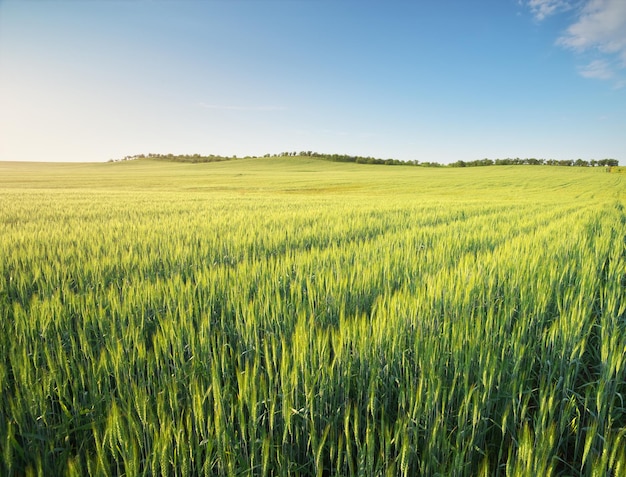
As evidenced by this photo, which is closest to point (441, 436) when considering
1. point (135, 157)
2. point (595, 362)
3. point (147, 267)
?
point (595, 362)

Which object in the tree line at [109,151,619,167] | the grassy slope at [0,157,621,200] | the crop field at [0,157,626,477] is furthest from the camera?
the tree line at [109,151,619,167]

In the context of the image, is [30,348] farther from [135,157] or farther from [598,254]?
[135,157]

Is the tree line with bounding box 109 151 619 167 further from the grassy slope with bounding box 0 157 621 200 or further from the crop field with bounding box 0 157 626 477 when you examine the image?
the crop field with bounding box 0 157 626 477

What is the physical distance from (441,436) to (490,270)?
2.22 meters

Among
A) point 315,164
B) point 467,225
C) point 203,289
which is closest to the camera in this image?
point 203,289

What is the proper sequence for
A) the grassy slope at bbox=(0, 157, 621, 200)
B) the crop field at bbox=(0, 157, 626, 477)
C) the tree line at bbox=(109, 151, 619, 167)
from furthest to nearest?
the tree line at bbox=(109, 151, 619, 167) < the grassy slope at bbox=(0, 157, 621, 200) < the crop field at bbox=(0, 157, 626, 477)

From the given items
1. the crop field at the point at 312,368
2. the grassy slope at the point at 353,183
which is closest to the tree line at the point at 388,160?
the grassy slope at the point at 353,183

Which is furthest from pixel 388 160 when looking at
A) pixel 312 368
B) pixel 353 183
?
pixel 312 368

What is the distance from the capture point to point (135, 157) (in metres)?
89.3

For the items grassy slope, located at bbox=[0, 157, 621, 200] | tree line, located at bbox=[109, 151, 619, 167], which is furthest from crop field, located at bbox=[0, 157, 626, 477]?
tree line, located at bbox=[109, 151, 619, 167]

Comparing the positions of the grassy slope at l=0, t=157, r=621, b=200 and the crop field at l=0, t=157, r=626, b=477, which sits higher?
the grassy slope at l=0, t=157, r=621, b=200

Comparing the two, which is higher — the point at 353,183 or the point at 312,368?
the point at 353,183

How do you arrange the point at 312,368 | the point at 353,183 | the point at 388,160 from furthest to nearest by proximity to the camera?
the point at 388,160
the point at 353,183
the point at 312,368

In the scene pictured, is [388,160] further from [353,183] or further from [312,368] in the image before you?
[312,368]
